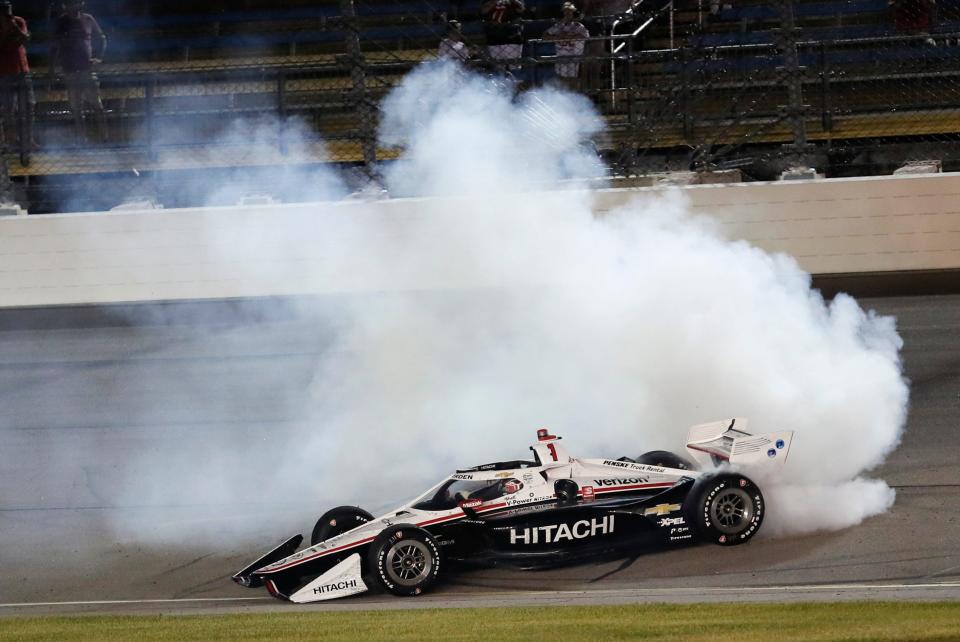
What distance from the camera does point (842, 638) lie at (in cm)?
667

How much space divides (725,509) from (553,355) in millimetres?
2960

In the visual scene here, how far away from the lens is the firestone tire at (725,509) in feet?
29.2

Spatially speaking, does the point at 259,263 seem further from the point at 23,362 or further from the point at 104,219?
the point at 23,362

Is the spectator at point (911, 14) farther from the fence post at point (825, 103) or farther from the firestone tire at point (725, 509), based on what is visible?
the firestone tire at point (725, 509)

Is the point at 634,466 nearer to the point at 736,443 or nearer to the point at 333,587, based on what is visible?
the point at 736,443

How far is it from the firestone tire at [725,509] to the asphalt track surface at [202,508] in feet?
0.39

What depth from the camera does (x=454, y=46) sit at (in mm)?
14922

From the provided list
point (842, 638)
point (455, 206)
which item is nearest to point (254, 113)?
point (455, 206)

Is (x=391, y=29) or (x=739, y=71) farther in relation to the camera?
(x=391, y=29)

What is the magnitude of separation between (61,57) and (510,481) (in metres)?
10.1

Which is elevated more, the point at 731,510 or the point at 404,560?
the point at 731,510

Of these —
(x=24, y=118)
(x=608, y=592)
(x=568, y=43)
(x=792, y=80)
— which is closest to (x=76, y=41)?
(x=24, y=118)

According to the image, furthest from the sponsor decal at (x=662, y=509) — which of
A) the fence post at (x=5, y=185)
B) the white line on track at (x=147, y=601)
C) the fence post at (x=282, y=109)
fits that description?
the fence post at (x=5, y=185)

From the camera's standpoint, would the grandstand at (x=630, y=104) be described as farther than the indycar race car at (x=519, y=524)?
Yes
